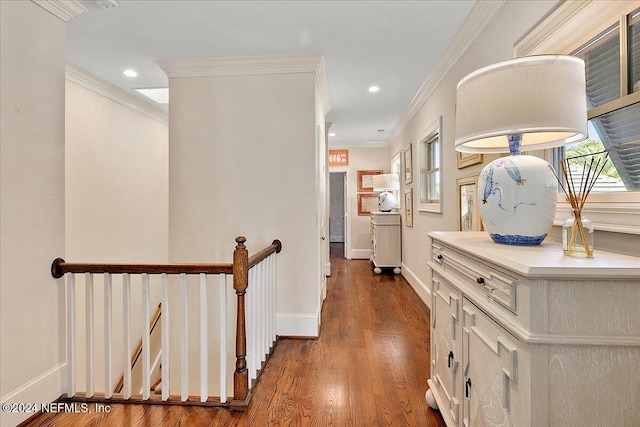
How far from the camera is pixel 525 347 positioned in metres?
0.85

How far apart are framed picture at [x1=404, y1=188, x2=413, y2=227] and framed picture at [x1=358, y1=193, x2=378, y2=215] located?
1.80 meters

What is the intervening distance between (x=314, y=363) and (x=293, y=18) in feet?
8.12

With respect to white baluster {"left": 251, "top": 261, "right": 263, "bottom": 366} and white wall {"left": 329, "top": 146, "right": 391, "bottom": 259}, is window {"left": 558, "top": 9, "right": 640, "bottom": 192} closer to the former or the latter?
white baluster {"left": 251, "top": 261, "right": 263, "bottom": 366}

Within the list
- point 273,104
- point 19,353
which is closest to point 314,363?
point 19,353

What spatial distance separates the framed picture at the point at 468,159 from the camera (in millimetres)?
2207

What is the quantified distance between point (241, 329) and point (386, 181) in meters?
4.40

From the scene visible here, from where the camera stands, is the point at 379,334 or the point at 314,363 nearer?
the point at 314,363

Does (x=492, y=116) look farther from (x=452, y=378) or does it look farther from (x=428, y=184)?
→ (x=428, y=184)

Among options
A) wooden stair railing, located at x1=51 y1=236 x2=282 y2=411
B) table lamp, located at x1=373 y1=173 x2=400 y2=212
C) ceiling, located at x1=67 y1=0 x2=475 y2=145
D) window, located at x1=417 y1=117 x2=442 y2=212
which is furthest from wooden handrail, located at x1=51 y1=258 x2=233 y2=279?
table lamp, located at x1=373 y1=173 x2=400 y2=212

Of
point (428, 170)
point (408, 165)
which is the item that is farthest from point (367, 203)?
point (428, 170)

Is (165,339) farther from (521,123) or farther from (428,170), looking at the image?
(428,170)

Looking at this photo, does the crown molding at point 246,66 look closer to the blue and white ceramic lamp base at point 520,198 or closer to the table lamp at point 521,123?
the table lamp at point 521,123

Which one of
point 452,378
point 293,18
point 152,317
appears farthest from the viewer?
point 152,317

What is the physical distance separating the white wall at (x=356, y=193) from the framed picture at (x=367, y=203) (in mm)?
85
